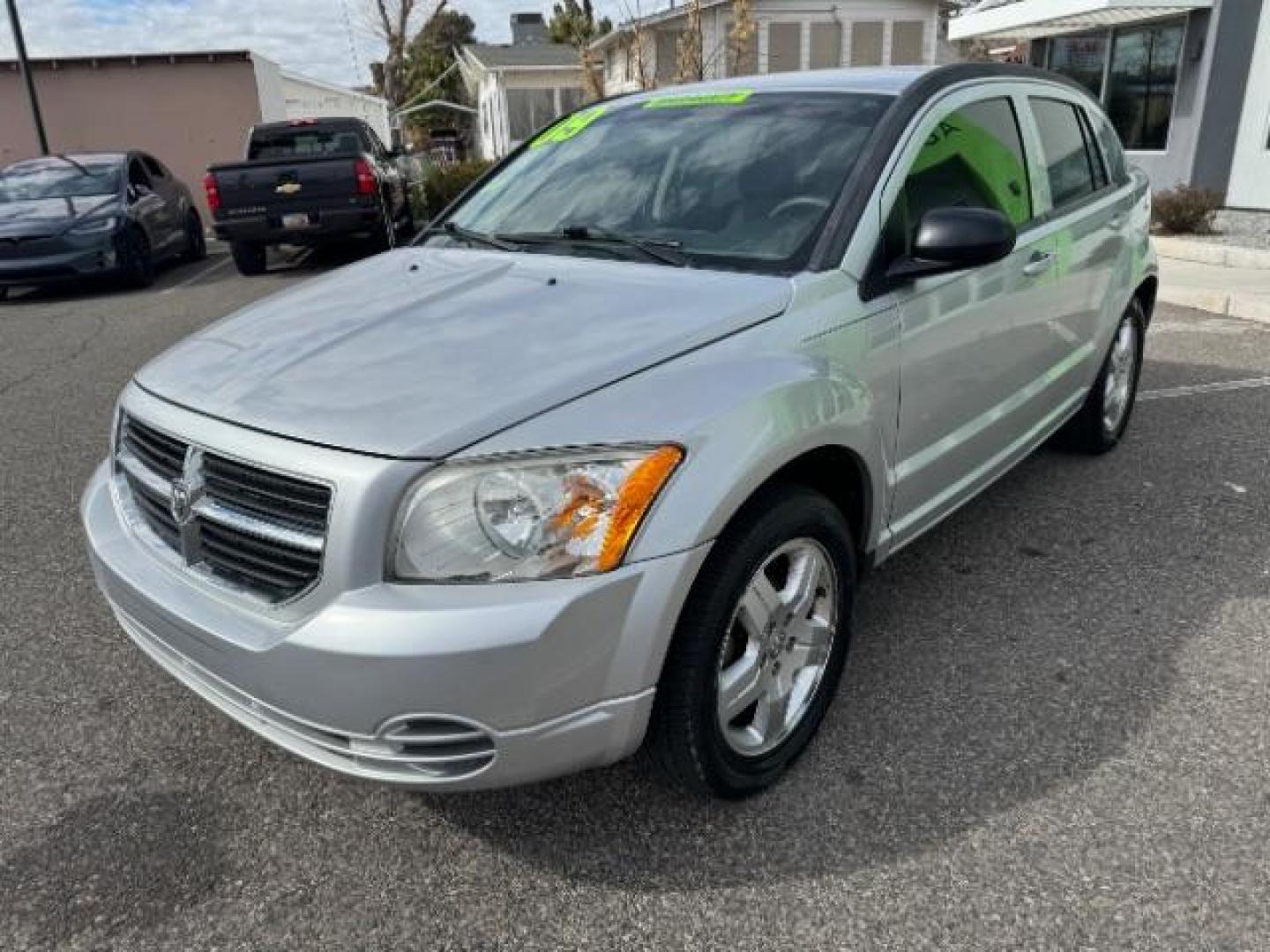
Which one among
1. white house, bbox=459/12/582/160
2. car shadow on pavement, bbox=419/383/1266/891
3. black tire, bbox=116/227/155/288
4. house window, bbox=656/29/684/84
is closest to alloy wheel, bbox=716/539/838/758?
car shadow on pavement, bbox=419/383/1266/891

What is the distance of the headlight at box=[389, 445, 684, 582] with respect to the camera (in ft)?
6.32

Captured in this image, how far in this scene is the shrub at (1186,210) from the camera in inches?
427

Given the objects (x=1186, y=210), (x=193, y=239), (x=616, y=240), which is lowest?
(x=193, y=239)

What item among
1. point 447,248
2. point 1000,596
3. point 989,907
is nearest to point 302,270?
point 447,248

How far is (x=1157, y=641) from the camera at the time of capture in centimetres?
315

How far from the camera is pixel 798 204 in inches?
111

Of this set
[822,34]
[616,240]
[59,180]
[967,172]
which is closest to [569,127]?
[616,240]

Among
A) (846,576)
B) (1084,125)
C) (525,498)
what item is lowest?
(846,576)

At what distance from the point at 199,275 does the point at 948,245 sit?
12383 mm

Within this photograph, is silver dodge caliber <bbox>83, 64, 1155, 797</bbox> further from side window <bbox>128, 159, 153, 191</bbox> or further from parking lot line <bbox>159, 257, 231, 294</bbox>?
side window <bbox>128, 159, 153, 191</bbox>

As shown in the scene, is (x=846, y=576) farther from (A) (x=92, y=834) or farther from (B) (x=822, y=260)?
(A) (x=92, y=834)

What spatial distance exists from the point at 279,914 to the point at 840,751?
1428 mm

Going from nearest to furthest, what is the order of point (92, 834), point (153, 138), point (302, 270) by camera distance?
point (92, 834)
point (302, 270)
point (153, 138)

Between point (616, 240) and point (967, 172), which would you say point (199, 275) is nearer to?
point (616, 240)
